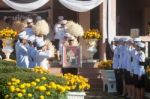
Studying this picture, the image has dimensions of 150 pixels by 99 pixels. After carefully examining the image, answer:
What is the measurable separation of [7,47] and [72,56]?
403cm

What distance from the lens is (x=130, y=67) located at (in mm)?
15977

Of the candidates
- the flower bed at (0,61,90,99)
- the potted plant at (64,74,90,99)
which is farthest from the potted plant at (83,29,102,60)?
the flower bed at (0,61,90,99)

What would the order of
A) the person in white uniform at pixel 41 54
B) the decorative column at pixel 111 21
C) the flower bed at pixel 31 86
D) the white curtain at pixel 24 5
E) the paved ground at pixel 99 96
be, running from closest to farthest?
1. the flower bed at pixel 31 86
2. the person in white uniform at pixel 41 54
3. the paved ground at pixel 99 96
4. the white curtain at pixel 24 5
5. the decorative column at pixel 111 21

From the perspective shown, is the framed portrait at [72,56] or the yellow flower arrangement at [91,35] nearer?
the framed portrait at [72,56]

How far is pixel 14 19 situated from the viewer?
76.5 ft

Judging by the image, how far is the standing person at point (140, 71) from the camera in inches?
601

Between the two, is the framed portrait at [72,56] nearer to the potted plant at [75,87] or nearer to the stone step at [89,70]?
the stone step at [89,70]

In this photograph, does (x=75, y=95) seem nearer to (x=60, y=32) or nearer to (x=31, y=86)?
(x=31, y=86)

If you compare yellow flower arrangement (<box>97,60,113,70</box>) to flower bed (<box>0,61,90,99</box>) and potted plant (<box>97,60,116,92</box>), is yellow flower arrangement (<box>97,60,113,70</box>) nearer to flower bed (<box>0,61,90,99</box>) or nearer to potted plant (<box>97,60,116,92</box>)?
potted plant (<box>97,60,116,92</box>)

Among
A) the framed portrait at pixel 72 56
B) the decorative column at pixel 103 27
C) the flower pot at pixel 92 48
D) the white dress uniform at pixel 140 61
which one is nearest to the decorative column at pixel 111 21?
the decorative column at pixel 103 27

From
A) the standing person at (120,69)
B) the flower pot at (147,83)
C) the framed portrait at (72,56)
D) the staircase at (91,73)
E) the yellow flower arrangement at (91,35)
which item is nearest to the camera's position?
the flower pot at (147,83)

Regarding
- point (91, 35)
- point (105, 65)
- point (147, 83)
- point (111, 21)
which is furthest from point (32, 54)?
point (111, 21)

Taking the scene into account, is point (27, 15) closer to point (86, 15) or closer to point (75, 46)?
point (86, 15)

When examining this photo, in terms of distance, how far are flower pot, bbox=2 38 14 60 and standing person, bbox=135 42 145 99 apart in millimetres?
6247
